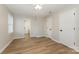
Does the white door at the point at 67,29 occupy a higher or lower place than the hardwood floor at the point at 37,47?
higher

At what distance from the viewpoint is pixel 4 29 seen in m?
2.12

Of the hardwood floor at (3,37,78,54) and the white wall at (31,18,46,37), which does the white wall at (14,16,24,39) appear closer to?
the hardwood floor at (3,37,78,54)

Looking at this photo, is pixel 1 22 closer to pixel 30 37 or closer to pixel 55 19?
pixel 30 37

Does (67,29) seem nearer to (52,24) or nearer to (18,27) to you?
(52,24)

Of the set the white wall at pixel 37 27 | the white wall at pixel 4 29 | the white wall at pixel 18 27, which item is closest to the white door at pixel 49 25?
the white wall at pixel 37 27

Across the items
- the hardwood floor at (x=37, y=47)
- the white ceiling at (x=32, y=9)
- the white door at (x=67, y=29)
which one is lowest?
the hardwood floor at (x=37, y=47)

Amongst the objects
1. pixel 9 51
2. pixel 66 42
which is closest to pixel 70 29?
pixel 66 42

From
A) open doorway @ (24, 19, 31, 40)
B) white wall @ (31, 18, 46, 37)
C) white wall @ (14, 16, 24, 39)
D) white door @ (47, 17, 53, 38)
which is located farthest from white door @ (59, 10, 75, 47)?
white wall @ (14, 16, 24, 39)

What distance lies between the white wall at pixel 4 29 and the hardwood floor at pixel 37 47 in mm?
118

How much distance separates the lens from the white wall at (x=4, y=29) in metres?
2.01

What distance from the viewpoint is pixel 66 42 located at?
2.27 metres

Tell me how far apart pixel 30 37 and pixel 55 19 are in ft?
2.54

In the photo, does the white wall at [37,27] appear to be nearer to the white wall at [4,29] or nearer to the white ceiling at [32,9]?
the white ceiling at [32,9]

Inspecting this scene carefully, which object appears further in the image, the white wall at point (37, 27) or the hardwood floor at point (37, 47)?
A: the white wall at point (37, 27)
